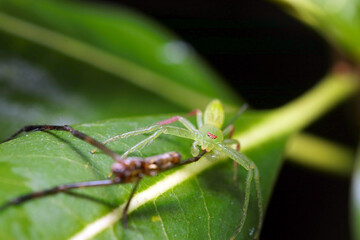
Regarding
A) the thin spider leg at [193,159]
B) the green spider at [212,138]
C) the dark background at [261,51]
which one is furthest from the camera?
the dark background at [261,51]

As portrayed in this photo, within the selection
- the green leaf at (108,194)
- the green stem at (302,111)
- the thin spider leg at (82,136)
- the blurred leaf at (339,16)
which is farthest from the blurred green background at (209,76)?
the green leaf at (108,194)

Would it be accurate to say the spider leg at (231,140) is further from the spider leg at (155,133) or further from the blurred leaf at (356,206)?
the blurred leaf at (356,206)

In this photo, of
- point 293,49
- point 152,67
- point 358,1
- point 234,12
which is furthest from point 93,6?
point 358,1

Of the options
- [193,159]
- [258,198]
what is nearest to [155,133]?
[193,159]

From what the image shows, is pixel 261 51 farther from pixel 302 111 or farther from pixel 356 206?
pixel 356 206

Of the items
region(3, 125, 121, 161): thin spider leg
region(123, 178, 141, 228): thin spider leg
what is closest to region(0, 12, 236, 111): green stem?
region(3, 125, 121, 161): thin spider leg

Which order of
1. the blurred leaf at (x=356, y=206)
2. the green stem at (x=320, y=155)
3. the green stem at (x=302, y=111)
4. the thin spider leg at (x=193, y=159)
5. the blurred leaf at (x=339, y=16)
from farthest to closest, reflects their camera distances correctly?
1. the green stem at (x=320, y=155)
2. the blurred leaf at (x=339, y=16)
3. the green stem at (x=302, y=111)
4. the blurred leaf at (x=356, y=206)
5. the thin spider leg at (x=193, y=159)

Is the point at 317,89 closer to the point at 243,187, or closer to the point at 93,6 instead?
the point at 243,187
